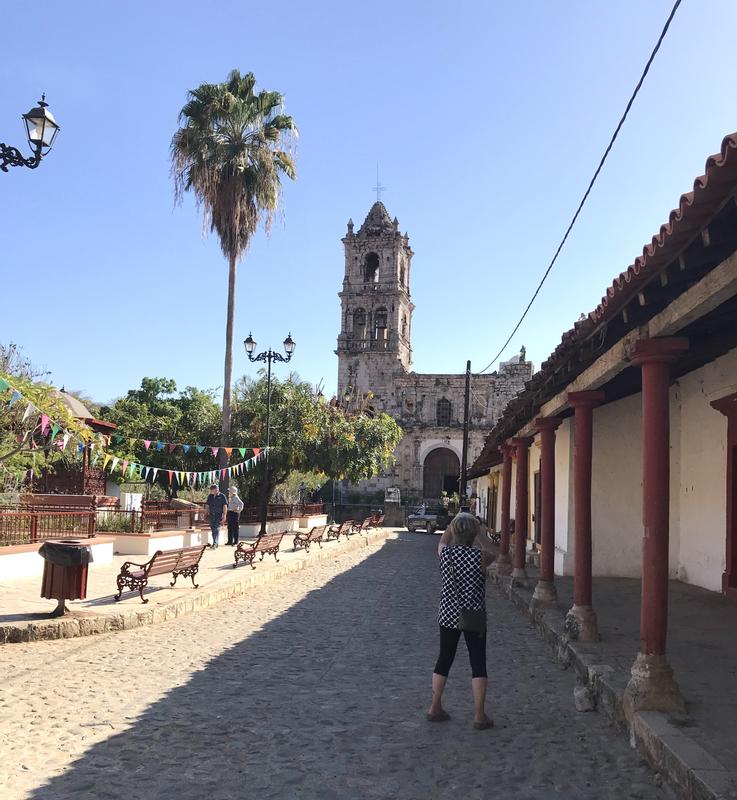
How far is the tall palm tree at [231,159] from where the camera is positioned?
20531mm

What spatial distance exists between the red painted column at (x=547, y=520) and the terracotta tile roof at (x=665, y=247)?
7.01ft

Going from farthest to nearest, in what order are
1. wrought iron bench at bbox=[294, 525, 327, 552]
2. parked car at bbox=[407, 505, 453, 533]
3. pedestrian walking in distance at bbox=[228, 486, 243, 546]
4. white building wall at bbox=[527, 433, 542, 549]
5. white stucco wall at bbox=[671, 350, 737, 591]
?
parked car at bbox=[407, 505, 453, 533]
wrought iron bench at bbox=[294, 525, 327, 552]
pedestrian walking in distance at bbox=[228, 486, 243, 546]
white building wall at bbox=[527, 433, 542, 549]
white stucco wall at bbox=[671, 350, 737, 591]

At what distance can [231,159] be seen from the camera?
810 inches

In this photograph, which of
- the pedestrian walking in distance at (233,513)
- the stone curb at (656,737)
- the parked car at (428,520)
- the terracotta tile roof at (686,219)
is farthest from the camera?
the parked car at (428,520)

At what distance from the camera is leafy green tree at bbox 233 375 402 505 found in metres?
25.0

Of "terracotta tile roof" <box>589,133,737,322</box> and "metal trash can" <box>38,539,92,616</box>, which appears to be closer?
"terracotta tile roof" <box>589,133,737,322</box>

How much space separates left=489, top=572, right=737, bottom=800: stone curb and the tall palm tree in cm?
1476

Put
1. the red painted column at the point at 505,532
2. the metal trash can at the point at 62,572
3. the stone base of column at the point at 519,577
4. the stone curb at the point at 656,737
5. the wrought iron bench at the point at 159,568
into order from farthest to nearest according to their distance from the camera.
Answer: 1. the red painted column at the point at 505,532
2. the stone base of column at the point at 519,577
3. the wrought iron bench at the point at 159,568
4. the metal trash can at the point at 62,572
5. the stone curb at the point at 656,737

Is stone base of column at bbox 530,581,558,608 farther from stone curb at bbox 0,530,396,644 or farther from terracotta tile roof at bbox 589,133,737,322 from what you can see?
terracotta tile roof at bbox 589,133,737,322

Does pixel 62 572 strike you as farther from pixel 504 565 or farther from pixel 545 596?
pixel 504 565

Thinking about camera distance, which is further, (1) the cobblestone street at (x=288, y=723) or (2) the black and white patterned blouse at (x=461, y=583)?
(2) the black and white patterned blouse at (x=461, y=583)

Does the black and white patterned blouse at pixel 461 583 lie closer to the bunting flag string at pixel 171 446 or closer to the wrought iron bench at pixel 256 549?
the wrought iron bench at pixel 256 549

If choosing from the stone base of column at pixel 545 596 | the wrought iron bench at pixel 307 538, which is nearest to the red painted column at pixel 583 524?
the stone base of column at pixel 545 596

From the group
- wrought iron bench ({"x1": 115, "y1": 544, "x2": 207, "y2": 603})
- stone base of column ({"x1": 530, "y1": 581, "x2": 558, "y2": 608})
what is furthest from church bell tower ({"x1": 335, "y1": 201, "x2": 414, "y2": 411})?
stone base of column ({"x1": 530, "y1": 581, "x2": 558, "y2": 608})
